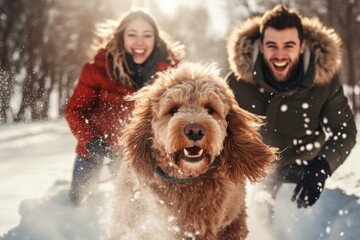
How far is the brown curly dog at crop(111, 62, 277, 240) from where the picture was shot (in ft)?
9.44

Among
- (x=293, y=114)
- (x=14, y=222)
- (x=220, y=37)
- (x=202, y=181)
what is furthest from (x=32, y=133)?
(x=220, y=37)

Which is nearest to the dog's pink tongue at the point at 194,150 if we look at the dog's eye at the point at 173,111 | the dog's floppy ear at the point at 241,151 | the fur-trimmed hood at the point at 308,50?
the dog's eye at the point at 173,111

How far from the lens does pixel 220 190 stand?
3107 mm

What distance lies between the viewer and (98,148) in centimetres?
416

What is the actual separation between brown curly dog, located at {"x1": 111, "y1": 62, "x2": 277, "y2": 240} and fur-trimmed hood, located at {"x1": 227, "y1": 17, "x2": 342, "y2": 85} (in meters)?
1.05

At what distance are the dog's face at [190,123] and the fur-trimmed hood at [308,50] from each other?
4.23ft

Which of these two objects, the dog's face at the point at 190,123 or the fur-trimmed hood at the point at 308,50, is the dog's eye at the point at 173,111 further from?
the fur-trimmed hood at the point at 308,50

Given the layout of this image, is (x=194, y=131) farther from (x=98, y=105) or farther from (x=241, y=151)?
(x=98, y=105)

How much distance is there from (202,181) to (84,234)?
1561 millimetres

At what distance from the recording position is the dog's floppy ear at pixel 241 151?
3.16 m

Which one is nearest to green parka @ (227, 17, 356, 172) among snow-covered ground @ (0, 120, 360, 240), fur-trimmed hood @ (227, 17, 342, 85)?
fur-trimmed hood @ (227, 17, 342, 85)

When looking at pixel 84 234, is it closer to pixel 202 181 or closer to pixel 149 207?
pixel 149 207

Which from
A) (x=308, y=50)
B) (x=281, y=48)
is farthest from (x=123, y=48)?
(x=308, y=50)

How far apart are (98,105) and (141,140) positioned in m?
1.53
